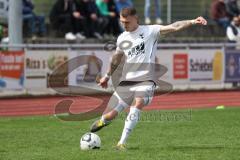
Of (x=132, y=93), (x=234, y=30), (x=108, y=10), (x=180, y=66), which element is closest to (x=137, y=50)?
(x=132, y=93)

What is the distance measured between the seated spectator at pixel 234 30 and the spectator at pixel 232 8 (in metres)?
0.94

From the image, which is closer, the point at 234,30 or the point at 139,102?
the point at 139,102

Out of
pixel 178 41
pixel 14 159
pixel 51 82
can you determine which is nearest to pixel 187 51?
pixel 178 41

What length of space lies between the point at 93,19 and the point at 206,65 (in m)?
4.56

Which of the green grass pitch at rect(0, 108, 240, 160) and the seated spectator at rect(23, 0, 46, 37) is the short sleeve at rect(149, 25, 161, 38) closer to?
the green grass pitch at rect(0, 108, 240, 160)

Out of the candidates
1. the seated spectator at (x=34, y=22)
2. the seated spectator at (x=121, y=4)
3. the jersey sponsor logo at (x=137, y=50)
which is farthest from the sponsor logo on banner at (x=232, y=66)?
the jersey sponsor logo at (x=137, y=50)

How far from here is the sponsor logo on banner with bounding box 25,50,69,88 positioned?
22.2m

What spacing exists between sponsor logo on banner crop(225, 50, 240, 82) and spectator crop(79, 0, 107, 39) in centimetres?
493

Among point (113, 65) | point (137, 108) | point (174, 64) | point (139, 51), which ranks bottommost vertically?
point (174, 64)

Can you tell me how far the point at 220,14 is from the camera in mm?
29281

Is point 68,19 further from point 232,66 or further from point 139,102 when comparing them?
point 139,102

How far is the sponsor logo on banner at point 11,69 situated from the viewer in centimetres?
2164

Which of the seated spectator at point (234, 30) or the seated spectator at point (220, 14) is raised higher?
the seated spectator at point (220, 14)

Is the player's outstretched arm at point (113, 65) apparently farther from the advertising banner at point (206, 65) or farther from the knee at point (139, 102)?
the advertising banner at point (206, 65)
